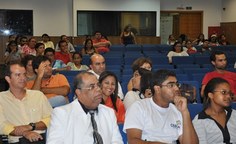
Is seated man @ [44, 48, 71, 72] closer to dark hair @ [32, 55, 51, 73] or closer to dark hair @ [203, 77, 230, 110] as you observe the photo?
dark hair @ [32, 55, 51, 73]

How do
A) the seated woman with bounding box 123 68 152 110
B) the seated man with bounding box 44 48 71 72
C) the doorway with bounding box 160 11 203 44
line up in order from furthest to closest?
the doorway with bounding box 160 11 203 44
the seated man with bounding box 44 48 71 72
the seated woman with bounding box 123 68 152 110

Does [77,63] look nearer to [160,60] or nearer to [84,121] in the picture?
[160,60]

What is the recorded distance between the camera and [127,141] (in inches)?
115

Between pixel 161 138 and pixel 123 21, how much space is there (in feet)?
41.6

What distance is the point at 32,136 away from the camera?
3.12 metres

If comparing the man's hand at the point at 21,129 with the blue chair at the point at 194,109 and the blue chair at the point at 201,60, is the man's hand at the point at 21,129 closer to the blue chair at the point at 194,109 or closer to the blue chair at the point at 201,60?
the blue chair at the point at 194,109

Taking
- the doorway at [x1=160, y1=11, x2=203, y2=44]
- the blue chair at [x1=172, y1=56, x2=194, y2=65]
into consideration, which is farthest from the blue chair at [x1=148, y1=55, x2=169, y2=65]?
the doorway at [x1=160, y1=11, x2=203, y2=44]

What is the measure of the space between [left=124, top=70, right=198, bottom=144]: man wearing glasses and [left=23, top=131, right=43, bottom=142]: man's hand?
791mm

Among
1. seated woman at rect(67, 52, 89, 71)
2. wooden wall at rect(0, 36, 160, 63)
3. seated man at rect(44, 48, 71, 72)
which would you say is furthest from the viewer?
wooden wall at rect(0, 36, 160, 63)

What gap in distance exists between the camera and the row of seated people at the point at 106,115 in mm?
2545

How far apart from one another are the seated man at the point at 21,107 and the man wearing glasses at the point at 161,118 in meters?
0.97

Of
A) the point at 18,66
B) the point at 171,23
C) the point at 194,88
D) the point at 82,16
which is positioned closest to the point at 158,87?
the point at 18,66

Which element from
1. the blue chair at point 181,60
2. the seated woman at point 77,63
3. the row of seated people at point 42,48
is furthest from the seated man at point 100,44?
the seated woman at point 77,63

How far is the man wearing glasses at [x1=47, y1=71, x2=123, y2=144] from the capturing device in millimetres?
2514
